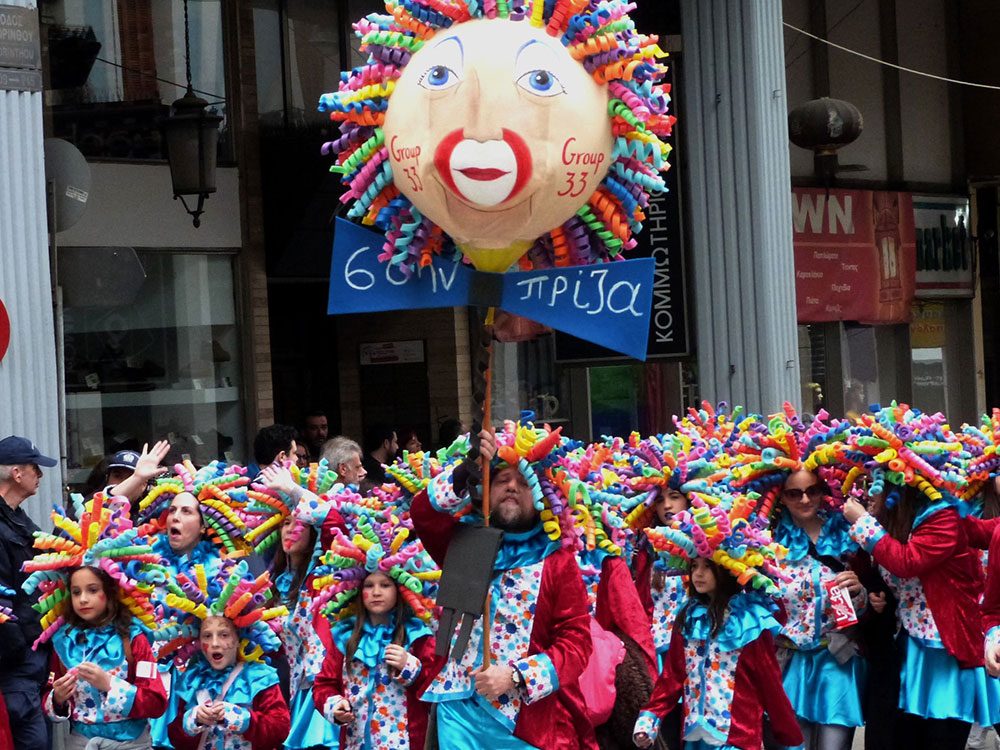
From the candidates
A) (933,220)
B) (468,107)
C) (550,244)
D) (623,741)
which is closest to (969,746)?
(623,741)

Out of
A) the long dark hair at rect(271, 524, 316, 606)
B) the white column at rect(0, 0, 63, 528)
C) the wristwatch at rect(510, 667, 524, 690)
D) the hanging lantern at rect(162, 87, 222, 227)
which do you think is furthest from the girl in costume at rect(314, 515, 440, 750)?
the hanging lantern at rect(162, 87, 222, 227)

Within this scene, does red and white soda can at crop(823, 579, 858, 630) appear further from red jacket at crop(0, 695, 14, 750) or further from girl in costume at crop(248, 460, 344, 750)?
red jacket at crop(0, 695, 14, 750)

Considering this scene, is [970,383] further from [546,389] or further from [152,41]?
[152,41]

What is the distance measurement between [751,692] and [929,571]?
1337mm

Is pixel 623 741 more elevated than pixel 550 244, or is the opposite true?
pixel 550 244

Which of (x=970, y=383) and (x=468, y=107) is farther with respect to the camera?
(x=970, y=383)

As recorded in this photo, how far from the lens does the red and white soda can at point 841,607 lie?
7.12m

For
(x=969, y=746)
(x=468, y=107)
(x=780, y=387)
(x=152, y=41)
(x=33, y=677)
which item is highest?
(x=152, y=41)

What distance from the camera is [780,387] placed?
11570 mm

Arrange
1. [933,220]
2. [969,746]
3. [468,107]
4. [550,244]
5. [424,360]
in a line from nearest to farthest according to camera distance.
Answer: [468,107] < [550,244] < [969,746] < [424,360] < [933,220]

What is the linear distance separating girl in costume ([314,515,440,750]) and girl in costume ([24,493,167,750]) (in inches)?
26.0

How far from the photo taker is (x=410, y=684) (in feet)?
20.4

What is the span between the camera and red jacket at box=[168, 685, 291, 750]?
20.1 feet

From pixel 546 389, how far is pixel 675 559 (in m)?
8.10
